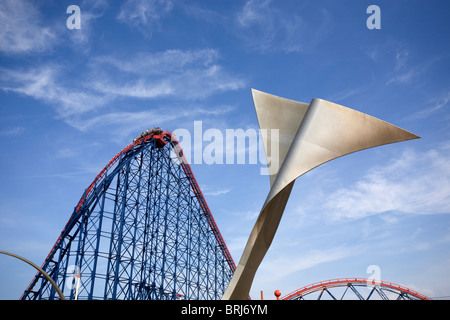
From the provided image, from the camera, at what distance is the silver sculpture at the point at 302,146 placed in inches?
319

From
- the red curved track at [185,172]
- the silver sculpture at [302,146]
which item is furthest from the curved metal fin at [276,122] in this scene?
the red curved track at [185,172]

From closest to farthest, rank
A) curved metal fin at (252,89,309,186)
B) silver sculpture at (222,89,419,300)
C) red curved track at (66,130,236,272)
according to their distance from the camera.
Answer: silver sculpture at (222,89,419,300) < curved metal fin at (252,89,309,186) < red curved track at (66,130,236,272)

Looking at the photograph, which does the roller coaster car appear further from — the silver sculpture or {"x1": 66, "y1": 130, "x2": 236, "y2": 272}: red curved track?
the silver sculpture

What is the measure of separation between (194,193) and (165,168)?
3655 millimetres

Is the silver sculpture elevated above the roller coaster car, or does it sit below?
below

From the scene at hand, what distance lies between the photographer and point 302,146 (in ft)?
27.9

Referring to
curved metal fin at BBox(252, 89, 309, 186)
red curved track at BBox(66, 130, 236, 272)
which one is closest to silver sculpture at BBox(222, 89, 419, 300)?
curved metal fin at BBox(252, 89, 309, 186)

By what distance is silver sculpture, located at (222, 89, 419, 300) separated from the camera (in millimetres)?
8113

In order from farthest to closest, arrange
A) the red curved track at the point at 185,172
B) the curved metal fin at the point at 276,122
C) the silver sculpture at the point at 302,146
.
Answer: the red curved track at the point at 185,172
the curved metal fin at the point at 276,122
the silver sculpture at the point at 302,146

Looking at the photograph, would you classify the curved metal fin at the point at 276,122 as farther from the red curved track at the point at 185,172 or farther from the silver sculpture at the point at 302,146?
the red curved track at the point at 185,172


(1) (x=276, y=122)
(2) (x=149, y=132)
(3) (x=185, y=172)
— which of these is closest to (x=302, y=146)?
(1) (x=276, y=122)

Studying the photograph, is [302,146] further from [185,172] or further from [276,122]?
[185,172]
